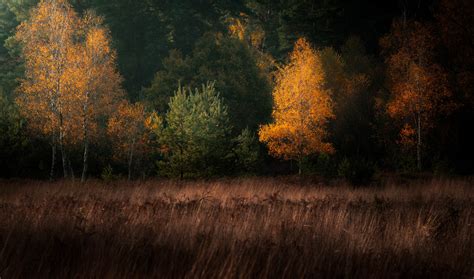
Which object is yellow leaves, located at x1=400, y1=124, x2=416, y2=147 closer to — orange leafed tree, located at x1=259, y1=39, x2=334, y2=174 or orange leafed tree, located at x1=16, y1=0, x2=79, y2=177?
orange leafed tree, located at x1=259, y1=39, x2=334, y2=174

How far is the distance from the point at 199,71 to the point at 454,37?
16989 mm

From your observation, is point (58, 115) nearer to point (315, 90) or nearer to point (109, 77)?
point (109, 77)

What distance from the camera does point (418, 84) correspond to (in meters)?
23.9

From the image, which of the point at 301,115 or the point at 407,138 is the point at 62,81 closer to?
the point at 301,115

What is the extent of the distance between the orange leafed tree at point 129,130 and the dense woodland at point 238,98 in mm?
91

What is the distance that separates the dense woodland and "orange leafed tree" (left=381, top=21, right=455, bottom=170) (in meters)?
0.09

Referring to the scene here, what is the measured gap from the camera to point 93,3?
3828cm

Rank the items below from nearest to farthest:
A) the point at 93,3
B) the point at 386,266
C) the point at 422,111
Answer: the point at 386,266 < the point at 422,111 < the point at 93,3

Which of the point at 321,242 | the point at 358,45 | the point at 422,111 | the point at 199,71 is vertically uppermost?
the point at 358,45

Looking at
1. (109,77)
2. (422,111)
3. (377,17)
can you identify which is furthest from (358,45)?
(109,77)

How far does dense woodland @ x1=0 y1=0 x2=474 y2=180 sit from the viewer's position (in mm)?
19453

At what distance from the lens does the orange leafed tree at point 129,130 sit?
2595 cm

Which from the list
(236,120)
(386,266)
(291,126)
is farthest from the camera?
(236,120)

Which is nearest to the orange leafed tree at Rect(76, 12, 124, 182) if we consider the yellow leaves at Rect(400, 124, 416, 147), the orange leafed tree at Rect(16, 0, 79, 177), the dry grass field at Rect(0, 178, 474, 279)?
the orange leafed tree at Rect(16, 0, 79, 177)
